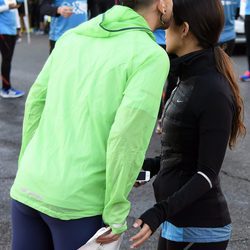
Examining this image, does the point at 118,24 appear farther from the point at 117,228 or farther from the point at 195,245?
the point at 195,245

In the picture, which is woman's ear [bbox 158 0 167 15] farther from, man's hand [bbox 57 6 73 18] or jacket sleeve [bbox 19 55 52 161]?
man's hand [bbox 57 6 73 18]

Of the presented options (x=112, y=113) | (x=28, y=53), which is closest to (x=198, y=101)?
(x=112, y=113)

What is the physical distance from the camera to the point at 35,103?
2021 millimetres

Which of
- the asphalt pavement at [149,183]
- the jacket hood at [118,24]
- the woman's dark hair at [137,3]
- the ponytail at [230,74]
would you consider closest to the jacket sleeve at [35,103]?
the jacket hood at [118,24]

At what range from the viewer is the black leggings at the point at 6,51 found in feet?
24.3

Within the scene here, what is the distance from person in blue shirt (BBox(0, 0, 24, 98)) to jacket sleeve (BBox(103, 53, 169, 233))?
18.7ft

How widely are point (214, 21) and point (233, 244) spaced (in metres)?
1.86

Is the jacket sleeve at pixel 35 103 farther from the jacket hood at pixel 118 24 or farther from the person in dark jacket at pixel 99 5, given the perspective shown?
the person in dark jacket at pixel 99 5

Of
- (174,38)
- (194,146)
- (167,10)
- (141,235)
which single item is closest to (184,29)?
(174,38)

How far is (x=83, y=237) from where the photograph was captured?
1858mm

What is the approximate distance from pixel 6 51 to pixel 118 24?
596 cm

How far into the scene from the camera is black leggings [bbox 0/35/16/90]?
292 inches

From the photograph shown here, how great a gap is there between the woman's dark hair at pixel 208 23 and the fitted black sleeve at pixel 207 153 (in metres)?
0.15

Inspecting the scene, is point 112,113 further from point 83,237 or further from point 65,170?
point 83,237
